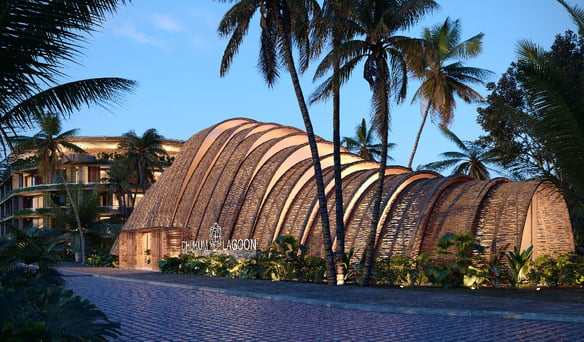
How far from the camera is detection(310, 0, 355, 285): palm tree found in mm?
19641

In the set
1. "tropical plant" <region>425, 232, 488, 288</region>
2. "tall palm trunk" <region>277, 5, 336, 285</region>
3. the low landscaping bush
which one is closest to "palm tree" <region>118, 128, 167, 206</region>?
the low landscaping bush

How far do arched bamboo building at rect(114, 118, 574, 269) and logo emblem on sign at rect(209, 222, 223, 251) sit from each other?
0.26 meters

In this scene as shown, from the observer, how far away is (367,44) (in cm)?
1977

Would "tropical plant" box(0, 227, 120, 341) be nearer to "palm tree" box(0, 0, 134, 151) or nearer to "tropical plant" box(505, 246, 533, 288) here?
"palm tree" box(0, 0, 134, 151)

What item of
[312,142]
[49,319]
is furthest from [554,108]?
[49,319]

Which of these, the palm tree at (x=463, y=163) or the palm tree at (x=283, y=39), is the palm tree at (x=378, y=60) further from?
the palm tree at (x=463, y=163)

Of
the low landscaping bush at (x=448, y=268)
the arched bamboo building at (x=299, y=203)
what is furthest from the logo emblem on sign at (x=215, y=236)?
the low landscaping bush at (x=448, y=268)

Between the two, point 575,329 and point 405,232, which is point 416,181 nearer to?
point 405,232

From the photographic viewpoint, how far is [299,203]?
28.1 m

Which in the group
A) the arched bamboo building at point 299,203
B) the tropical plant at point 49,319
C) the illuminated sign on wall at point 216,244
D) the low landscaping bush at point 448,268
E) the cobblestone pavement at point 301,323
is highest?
the arched bamboo building at point 299,203

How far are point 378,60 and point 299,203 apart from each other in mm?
9773

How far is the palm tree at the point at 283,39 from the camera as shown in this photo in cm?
2036

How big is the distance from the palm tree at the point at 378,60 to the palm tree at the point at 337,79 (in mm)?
268

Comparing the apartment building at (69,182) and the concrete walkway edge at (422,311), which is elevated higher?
the apartment building at (69,182)
